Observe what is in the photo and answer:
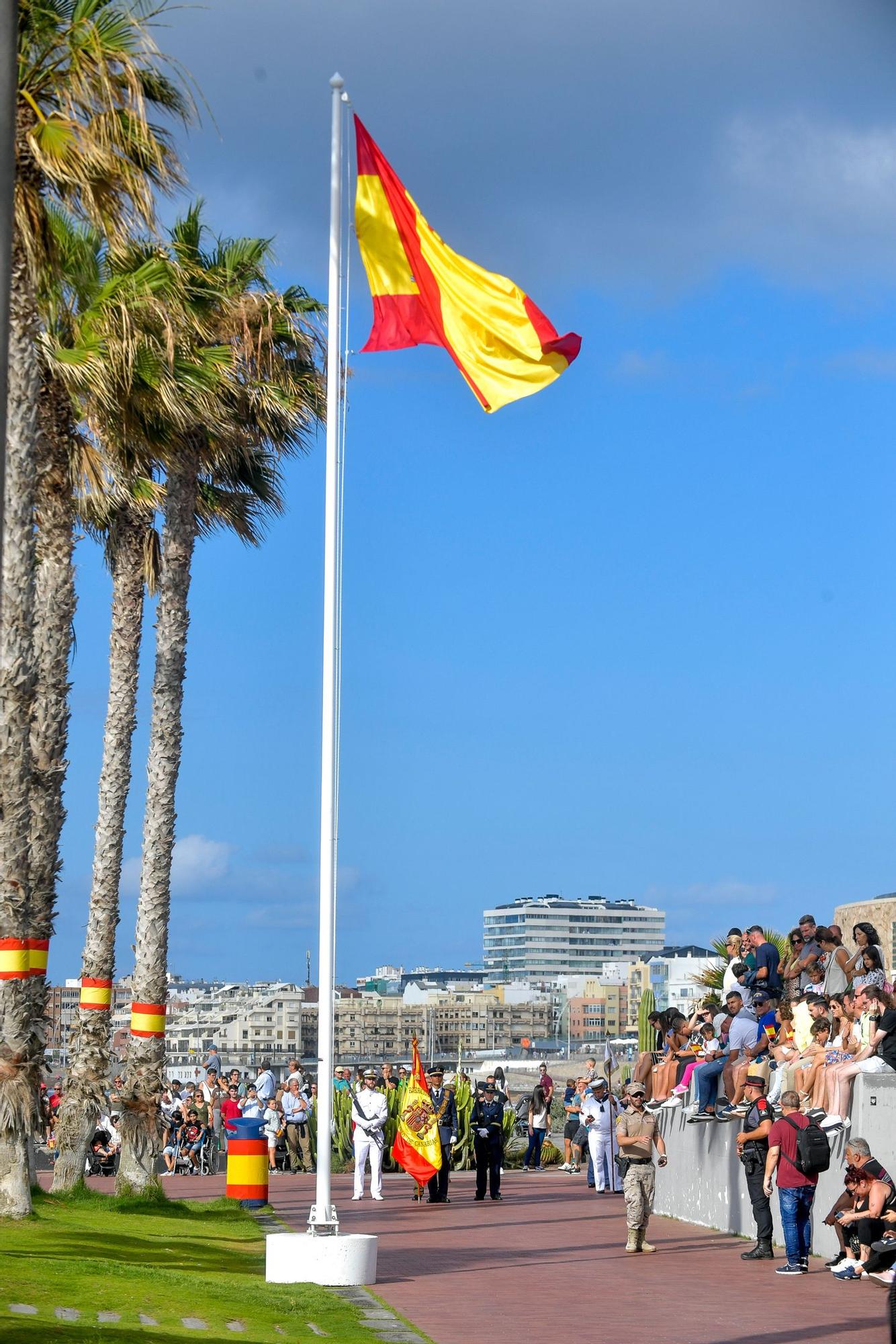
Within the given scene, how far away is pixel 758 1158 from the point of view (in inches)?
724

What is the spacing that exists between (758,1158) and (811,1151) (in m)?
2.12

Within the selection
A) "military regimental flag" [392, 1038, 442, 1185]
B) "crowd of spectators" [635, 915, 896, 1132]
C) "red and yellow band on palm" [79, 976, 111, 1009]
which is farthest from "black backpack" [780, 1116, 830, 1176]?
"red and yellow band on palm" [79, 976, 111, 1009]

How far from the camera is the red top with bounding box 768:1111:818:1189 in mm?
16406

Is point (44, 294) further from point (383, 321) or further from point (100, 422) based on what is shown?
point (383, 321)

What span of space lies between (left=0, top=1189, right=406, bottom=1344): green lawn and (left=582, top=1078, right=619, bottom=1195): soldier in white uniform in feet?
29.7

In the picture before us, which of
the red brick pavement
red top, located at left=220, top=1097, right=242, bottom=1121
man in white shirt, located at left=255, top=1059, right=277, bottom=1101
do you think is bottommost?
the red brick pavement

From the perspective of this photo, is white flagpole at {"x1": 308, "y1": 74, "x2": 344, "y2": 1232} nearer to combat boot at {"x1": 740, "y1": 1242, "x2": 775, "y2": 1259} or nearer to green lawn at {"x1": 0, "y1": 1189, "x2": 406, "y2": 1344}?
green lawn at {"x1": 0, "y1": 1189, "x2": 406, "y2": 1344}

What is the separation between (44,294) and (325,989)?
8.77 m

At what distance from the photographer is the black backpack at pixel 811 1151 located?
16359 mm

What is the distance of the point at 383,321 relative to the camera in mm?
15969

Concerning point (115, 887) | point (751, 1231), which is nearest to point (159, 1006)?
point (115, 887)

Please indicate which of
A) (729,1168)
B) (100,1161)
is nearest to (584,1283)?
(729,1168)

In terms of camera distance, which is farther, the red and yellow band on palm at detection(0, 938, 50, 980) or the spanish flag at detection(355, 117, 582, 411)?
the red and yellow band on palm at detection(0, 938, 50, 980)

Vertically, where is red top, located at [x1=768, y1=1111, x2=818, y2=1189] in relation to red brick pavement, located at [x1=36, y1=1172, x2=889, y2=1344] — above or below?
above
